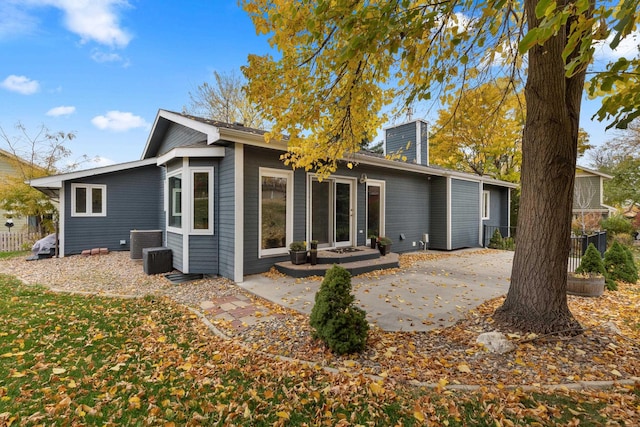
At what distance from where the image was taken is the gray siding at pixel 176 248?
688cm

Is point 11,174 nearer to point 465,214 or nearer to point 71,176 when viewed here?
point 71,176

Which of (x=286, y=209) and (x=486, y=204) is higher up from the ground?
(x=486, y=204)

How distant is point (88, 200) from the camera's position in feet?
31.7

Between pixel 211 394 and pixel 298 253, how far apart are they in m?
4.52

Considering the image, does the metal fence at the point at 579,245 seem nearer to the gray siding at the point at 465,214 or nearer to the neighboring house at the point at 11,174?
the gray siding at the point at 465,214

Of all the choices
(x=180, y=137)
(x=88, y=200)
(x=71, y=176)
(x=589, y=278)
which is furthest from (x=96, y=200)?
(x=589, y=278)

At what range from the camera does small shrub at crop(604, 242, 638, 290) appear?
6.09 m

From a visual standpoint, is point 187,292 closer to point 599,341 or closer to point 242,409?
point 242,409

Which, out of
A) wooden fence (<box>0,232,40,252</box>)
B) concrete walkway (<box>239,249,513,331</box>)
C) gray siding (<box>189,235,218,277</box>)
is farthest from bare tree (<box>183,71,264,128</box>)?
concrete walkway (<box>239,249,513,331</box>)

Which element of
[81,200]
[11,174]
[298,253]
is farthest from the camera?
[11,174]

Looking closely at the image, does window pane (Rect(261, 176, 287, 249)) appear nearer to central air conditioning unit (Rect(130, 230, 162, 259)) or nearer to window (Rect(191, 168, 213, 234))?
window (Rect(191, 168, 213, 234))

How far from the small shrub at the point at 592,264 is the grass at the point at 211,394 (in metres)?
4.15

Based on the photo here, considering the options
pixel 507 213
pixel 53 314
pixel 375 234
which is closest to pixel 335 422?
pixel 53 314

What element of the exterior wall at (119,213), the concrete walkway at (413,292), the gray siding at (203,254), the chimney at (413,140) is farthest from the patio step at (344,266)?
the exterior wall at (119,213)
